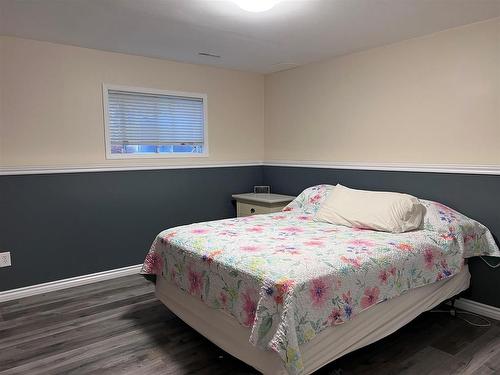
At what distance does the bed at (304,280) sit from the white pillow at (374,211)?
8cm

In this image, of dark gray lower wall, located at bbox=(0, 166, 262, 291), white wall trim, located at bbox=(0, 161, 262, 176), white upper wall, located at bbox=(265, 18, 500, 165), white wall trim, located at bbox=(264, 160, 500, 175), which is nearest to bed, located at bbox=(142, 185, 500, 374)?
white wall trim, located at bbox=(264, 160, 500, 175)

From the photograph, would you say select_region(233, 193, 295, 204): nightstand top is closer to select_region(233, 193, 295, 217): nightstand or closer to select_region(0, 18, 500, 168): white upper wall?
select_region(233, 193, 295, 217): nightstand

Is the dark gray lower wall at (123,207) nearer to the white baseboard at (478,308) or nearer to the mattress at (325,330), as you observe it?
the white baseboard at (478,308)

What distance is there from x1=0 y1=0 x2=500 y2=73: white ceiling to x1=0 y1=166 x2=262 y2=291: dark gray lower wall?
121 centimetres

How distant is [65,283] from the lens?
3.35m

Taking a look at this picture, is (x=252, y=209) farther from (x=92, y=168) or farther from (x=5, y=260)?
(x=5, y=260)

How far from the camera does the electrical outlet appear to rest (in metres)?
3.05

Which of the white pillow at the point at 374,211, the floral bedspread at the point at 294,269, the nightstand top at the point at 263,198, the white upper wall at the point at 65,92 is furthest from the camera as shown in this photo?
the nightstand top at the point at 263,198

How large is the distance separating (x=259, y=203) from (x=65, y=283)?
1.98 meters

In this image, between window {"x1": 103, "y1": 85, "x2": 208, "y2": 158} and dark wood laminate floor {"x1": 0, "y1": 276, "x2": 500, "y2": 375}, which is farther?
window {"x1": 103, "y1": 85, "x2": 208, "y2": 158}

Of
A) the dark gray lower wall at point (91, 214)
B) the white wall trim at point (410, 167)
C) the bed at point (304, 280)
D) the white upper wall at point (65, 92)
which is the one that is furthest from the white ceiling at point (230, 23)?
the bed at point (304, 280)

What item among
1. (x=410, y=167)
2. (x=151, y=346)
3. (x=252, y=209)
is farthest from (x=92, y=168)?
(x=410, y=167)

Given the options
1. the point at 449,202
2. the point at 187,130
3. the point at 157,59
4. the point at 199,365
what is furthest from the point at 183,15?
the point at 449,202

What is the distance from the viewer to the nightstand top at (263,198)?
3.86 metres
